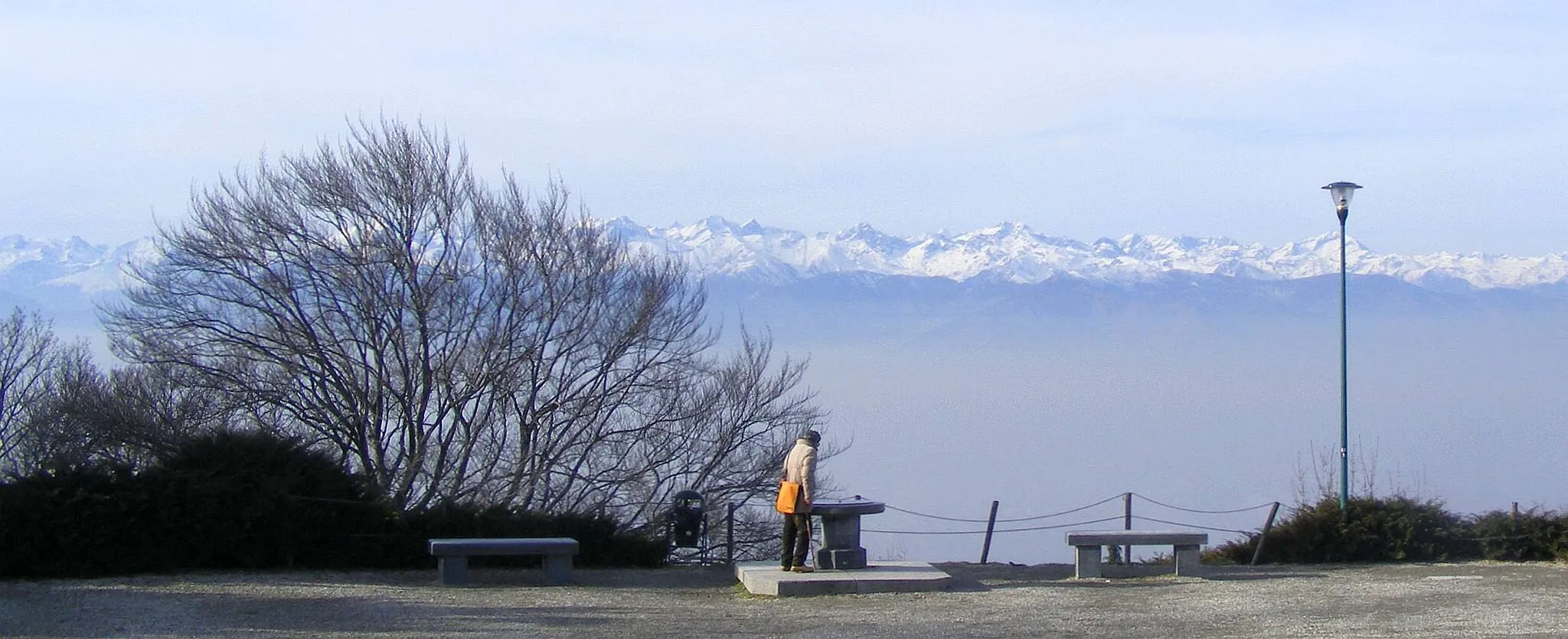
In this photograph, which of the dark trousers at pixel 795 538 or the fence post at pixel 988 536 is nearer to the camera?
the dark trousers at pixel 795 538

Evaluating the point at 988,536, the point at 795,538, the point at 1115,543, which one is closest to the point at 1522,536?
the point at 1115,543

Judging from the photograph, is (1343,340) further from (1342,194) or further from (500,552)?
(500,552)

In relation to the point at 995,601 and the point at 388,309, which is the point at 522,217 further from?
the point at 995,601

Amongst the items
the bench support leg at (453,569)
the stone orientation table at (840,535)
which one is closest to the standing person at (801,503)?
the stone orientation table at (840,535)

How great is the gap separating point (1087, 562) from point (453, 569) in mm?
6124

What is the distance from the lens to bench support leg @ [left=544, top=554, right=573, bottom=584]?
15711mm

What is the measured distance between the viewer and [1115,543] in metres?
16.1

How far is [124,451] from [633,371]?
9.37 metres

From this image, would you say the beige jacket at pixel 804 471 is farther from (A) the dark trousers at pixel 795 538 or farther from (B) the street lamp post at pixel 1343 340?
(B) the street lamp post at pixel 1343 340

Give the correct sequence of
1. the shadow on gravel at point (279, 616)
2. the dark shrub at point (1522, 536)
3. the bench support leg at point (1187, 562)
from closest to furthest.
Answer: the shadow on gravel at point (279, 616) < the bench support leg at point (1187, 562) < the dark shrub at point (1522, 536)

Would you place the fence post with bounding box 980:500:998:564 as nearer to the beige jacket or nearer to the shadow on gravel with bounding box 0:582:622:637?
the beige jacket

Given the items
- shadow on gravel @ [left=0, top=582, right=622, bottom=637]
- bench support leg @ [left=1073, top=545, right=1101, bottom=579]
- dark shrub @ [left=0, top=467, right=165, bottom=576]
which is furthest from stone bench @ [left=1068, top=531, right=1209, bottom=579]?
dark shrub @ [left=0, top=467, right=165, bottom=576]

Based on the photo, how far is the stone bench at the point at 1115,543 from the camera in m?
15.8

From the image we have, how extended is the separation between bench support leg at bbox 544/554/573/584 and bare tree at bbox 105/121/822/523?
428 inches
